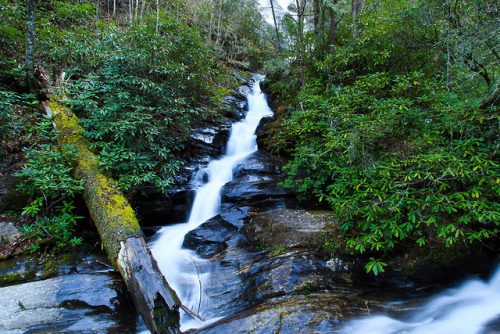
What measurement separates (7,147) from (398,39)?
1042cm

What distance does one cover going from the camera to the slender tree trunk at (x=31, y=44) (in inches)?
248

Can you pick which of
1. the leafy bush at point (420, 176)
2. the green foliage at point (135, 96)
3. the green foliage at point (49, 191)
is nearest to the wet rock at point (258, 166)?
the green foliage at point (135, 96)

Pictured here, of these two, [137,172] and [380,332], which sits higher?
[137,172]

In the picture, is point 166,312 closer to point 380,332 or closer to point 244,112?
point 380,332

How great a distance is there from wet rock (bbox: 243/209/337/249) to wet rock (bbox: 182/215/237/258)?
664 millimetres

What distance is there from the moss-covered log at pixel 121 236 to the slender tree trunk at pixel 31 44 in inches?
66.0

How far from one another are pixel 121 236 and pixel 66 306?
1.24 m

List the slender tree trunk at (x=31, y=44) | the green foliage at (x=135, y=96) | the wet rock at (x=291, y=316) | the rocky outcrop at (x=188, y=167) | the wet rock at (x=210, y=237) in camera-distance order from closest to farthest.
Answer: the wet rock at (x=291, y=316)
the green foliage at (x=135, y=96)
the wet rock at (x=210, y=237)
the slender tree trunk at (x=31, y=44)
the rocky outcrop at (x=188, y=167)

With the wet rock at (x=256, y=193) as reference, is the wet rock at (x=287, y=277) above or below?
below

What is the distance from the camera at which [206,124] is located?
9969 mm

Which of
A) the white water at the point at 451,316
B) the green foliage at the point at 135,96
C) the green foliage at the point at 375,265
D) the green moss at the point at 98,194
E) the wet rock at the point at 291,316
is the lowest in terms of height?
the white water at the point at 451,316

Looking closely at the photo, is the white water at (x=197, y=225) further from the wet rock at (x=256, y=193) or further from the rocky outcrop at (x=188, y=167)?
the wet rock at (x=256, y=193)

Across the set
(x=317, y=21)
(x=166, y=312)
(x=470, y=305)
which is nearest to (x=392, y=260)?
(x=470, y=305)

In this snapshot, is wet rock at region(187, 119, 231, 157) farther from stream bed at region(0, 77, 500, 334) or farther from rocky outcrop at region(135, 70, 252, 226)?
stream bed at region(0, 77, 500, 334)
